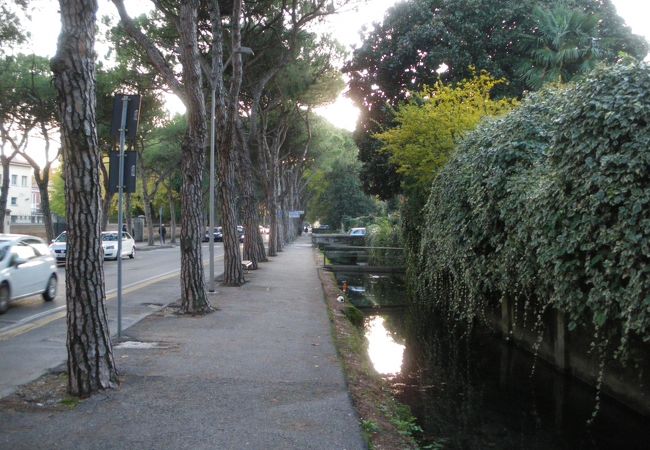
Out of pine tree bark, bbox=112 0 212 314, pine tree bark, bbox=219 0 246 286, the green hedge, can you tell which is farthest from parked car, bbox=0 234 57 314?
the green hedge

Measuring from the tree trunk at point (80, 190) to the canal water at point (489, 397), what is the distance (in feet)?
11.7

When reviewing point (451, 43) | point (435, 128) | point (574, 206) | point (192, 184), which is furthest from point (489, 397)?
point (451, 43)

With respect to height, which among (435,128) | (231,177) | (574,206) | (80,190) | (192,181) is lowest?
(574,206)

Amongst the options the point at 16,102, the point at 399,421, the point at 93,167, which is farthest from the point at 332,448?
the point at 16,102

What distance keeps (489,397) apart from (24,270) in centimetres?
912

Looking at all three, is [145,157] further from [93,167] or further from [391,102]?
[93,167]

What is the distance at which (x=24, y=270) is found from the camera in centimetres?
1204

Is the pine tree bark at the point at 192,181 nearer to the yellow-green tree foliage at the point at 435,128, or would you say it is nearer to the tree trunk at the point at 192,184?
the tree trunk at the point at 192,184

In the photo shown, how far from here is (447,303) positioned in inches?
616

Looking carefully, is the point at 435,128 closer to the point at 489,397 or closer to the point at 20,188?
the point at 489,397

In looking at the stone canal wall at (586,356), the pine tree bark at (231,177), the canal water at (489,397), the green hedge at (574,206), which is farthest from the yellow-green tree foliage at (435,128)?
the stone canal wall at (586,356)

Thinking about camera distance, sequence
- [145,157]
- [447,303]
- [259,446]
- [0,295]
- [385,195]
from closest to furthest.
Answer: [259,446], [0,295], [447,303], [385,195], [145,157]

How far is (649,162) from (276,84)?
21.1 metres

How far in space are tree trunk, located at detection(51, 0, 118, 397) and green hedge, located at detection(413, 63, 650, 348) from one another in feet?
16.6
